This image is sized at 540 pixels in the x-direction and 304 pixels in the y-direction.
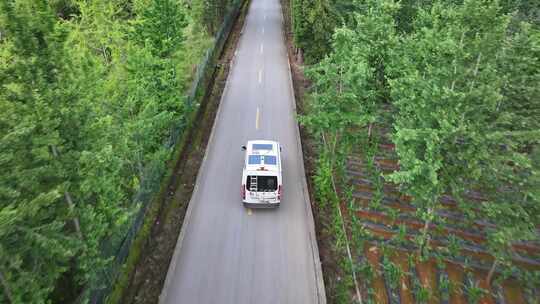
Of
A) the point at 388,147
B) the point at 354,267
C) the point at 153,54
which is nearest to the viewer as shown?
the point at 354,267

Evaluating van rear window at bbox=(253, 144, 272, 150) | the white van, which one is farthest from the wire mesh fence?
van rear window at bbox=(253, 144, 272, 150)

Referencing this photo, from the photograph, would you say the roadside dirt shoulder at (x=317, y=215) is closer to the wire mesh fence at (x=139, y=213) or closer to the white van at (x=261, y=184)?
the white van at (x=261, y=184)

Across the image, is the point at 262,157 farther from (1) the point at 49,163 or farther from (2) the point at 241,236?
(1) the point at 49,163

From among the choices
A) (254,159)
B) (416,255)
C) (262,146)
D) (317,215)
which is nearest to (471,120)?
(416,255)

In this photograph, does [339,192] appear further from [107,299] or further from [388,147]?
[107,299]

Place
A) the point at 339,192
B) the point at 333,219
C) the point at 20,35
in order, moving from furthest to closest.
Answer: the point at 339,192, the point at 333,219, the point at 20,35

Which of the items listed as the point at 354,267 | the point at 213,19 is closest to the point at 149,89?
the point at 354,267
